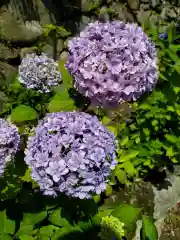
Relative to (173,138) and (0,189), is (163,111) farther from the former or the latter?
(0,189)

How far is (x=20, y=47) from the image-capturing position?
324 cm

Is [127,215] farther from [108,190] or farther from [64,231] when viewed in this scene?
[108,190]

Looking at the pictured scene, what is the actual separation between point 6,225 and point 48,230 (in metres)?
0.16

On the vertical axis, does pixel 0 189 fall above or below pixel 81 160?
below

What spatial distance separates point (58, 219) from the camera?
170 centimetres

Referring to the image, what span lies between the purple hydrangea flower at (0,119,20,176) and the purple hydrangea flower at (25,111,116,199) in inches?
5.0

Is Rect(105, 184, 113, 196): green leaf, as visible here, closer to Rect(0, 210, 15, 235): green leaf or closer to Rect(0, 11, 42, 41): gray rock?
Rect(0, 210, 15, 235): green leaf

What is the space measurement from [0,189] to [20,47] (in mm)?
1747

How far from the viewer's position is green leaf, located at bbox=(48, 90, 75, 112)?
5.83ft

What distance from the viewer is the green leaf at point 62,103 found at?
5.83 ft

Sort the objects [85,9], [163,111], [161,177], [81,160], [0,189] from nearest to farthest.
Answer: [81,160]
[0,189]
[163,111]
[161,177]
[85,9]

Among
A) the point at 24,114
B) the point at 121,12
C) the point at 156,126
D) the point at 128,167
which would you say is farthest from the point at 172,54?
the point at 121,12

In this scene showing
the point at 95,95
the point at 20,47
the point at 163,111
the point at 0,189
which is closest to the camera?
the point at 95,95

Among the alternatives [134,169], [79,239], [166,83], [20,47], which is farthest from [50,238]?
[20,47]
